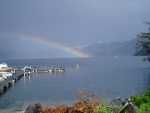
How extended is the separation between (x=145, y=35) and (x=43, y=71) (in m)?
66.6

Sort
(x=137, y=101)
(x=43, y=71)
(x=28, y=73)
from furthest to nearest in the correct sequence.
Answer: (x=43, y=71)
(x=28, y=73)
(x=137, y=101)

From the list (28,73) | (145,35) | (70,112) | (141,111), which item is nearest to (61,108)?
(70,112)

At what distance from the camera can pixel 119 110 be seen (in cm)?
1006

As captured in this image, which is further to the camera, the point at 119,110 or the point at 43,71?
the point at 43,71

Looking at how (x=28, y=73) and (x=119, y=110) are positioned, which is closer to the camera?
(x=119, y=110)

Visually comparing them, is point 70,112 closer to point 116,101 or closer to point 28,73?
point 116,101

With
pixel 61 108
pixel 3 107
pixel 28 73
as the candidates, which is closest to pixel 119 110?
pixel 61 108

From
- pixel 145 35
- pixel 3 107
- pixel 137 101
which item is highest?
pixel 145 35

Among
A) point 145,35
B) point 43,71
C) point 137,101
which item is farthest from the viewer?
point 43,71

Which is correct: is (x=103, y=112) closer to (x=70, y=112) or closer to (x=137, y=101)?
(x=70, y=112)

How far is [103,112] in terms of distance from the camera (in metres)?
9.98

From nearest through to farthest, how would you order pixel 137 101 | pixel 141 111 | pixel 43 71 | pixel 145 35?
pixel 141 111 → pixel 137 101 → pixel 145 35 → pixel 43 71

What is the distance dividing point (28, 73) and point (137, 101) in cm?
10339

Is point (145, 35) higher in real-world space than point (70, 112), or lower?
higher
